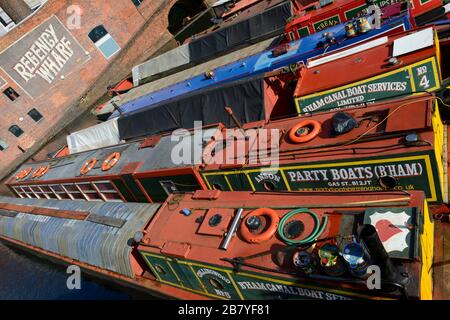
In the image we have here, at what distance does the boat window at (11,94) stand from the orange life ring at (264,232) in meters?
35.0

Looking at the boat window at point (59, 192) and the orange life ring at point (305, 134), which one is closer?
the orange life ring at point (305, 134)

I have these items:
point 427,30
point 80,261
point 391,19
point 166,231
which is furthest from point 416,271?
point 80,261

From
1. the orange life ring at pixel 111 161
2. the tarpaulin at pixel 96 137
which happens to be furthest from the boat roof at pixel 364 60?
the tarpaulin at pixel 96 137

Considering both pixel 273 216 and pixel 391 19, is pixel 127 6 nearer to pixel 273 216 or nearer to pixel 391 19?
pixel 391 19

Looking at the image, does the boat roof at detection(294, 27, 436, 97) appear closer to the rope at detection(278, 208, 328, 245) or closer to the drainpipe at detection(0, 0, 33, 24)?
the rope at detection(278, 208, 328, 245)

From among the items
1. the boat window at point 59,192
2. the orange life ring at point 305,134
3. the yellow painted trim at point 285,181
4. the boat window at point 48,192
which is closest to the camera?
the orange life ring at point 305,134

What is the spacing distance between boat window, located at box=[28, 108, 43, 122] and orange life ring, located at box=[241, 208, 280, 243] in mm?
35520

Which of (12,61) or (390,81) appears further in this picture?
(12,61)

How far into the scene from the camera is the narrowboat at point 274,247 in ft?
21.9

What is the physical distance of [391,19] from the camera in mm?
15930

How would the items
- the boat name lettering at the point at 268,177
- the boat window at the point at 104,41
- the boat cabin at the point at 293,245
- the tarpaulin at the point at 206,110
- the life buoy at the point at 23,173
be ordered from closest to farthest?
the boat cabin at the point at 293,245 → the boat name lettering at the point at 268,177 → the tarpaulin at the point at 206,110 → the life buoy at the point at 23,173 → the boat window at the point at 104,41

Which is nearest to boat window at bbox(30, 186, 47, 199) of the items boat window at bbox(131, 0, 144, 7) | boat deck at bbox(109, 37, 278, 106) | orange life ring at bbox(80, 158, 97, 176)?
orange life ring at bbox(80, 158, 97, 176)

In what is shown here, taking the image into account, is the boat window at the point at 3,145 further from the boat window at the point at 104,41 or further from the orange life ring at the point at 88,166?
the orange life ring at the point at 88,166
